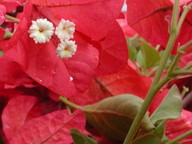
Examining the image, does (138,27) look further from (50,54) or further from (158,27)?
(50,54)

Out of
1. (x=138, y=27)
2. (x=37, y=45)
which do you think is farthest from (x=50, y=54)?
(x=138, y=27)

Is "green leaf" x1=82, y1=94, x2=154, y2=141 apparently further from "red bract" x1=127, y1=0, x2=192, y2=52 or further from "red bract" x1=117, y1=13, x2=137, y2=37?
"red bract" x1=117, y1=13, x2=137, y2=37

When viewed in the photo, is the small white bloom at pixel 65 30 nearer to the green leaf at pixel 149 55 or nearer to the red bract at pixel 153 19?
the red bract at pixel 153 19

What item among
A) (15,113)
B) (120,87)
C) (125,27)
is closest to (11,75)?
(15,113)

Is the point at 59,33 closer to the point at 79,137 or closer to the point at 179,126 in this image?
the point at 79,137

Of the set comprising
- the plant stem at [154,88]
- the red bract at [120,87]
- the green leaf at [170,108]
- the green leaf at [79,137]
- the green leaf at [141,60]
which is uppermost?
the plant stem at [154,88]

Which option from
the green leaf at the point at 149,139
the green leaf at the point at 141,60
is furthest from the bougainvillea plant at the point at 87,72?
the green leaf at the point at 141,60

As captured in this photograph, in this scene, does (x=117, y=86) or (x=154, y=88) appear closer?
(x=154, y=88)
